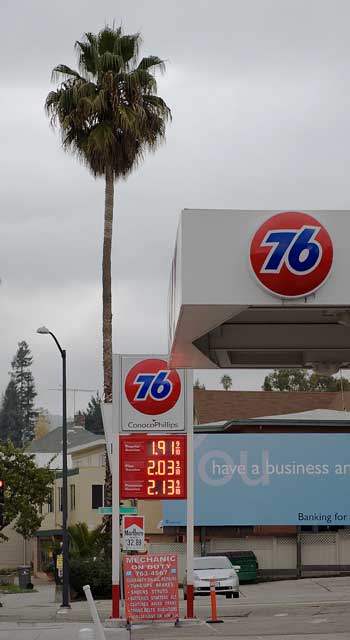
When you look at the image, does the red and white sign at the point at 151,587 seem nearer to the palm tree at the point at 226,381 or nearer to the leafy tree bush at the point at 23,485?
the leafy tree bush at the point at 23,485

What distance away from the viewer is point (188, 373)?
26031 mm

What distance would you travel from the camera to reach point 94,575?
1452 inches

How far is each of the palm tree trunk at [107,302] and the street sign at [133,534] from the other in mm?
9058

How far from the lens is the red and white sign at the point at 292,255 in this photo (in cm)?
1009

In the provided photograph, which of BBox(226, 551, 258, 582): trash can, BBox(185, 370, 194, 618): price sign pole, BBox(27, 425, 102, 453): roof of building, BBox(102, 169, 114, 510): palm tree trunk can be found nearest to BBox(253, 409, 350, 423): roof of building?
BBox(226, 551, 258, 582): trash can

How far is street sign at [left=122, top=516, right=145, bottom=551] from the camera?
2642cm

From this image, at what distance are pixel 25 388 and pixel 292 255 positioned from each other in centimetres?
16271

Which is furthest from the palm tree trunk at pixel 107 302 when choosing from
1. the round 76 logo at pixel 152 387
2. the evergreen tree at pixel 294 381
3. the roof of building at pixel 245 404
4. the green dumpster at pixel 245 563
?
the evergreen tree at pixel 294 381

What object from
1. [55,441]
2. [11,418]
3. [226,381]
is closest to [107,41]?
[55,441]

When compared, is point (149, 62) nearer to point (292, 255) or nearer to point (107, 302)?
point (107, 302)

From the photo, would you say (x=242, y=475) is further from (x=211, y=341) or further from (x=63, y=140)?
(x=211, y=341)

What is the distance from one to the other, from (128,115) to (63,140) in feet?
8.53

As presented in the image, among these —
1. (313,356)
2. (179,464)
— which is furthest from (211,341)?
(179,464)

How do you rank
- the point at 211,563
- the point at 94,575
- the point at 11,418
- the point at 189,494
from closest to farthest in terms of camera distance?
1. the point at 189,494
2. the point at 211,563
3. the point at 94,575
4. the point at 11,418
